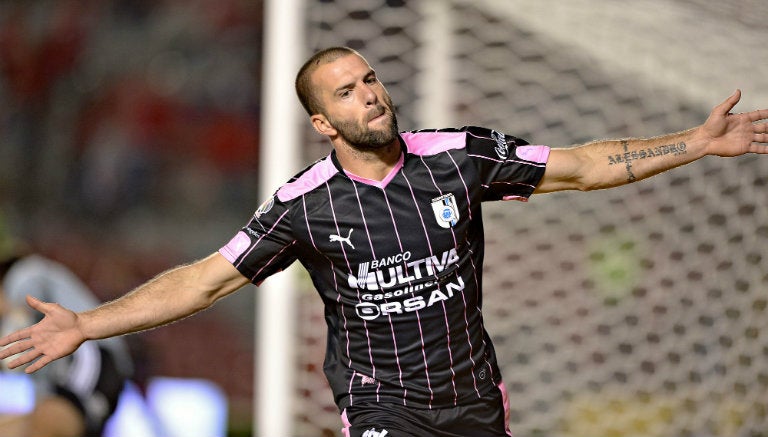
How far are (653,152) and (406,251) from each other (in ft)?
2.78

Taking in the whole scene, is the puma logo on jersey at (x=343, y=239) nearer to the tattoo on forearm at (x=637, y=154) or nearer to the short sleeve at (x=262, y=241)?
the short sleeve at (x=262, y=241)

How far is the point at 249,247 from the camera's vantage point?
3.24 metres

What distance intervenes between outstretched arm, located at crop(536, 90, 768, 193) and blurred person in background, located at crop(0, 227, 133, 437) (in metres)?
4.14

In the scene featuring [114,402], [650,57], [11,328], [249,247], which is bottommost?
[114,402]

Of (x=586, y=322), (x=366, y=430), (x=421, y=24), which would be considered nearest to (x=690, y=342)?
(x=586, y=322)

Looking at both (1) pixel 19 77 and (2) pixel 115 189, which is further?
(1) pixel 19 77

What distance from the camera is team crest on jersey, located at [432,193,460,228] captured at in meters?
3.13

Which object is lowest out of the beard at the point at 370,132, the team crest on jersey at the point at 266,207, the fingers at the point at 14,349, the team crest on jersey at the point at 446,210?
the fingers at the point at 14,349

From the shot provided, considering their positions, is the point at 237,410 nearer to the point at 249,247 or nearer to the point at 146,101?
the point at 146,101

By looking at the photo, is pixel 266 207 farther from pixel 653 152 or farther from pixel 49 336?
pixel 653 152

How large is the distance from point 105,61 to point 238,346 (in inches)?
120

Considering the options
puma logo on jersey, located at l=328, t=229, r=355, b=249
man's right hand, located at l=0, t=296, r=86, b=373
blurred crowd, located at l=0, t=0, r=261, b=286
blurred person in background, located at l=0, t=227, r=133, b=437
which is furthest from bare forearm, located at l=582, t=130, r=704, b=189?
blurred crowd, located at l=0, t=0, r=261, b=286

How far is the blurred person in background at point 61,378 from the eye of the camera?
6340 millimetres

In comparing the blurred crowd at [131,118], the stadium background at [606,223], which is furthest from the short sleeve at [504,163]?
the blurred crowd at [131,118]
